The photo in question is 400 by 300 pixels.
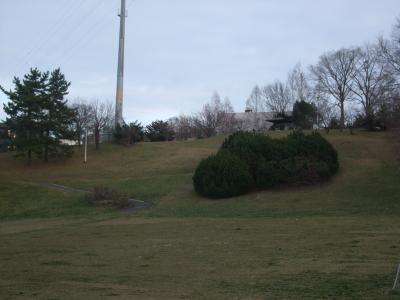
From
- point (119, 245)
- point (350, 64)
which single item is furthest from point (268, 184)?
point (350, 64)

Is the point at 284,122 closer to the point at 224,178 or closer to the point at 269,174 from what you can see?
the point at 269,174

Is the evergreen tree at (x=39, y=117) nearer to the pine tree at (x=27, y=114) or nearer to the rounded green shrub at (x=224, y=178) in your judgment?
the pine tree at (x=27, y=114)

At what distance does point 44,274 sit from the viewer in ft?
35.1

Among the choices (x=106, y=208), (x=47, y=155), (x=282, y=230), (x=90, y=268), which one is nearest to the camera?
(x=90, y=268)

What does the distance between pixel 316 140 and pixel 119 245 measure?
25.6 meters

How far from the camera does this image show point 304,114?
3125 inches

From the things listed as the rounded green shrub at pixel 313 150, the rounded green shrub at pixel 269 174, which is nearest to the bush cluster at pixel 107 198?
the rounded green shrub at pixel 269 174

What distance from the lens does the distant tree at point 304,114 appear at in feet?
258

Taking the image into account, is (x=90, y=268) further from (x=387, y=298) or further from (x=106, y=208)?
(x=106, y=208)

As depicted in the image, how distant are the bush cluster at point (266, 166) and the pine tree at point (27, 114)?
2866 centimetres

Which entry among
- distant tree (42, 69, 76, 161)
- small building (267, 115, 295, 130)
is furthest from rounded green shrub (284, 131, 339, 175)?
small building (267, 115, 295, 130)

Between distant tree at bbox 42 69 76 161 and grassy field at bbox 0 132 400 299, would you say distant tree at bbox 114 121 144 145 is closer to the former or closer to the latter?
distant tree at bbox 42 69 76 161

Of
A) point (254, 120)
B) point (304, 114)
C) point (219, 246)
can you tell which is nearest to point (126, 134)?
point (304, 114)

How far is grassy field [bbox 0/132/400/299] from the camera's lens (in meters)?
8.31
